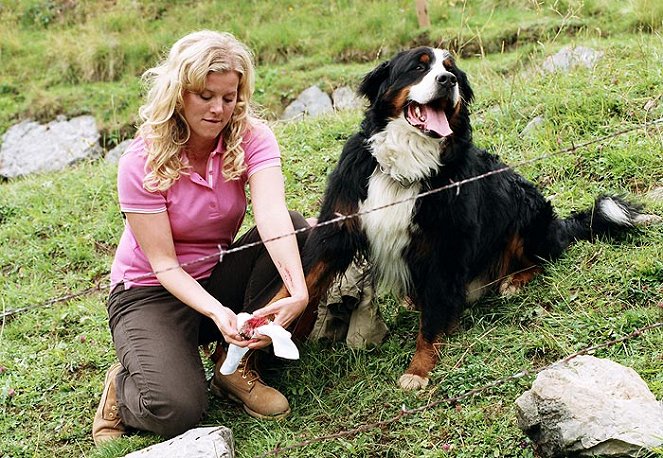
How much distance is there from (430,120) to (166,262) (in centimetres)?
116

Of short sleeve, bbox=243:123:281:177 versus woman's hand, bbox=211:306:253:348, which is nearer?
woman's hand, bbox=211:306:253:348

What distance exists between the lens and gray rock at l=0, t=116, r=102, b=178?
883 centimetres

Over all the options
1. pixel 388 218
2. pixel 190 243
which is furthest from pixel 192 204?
pixel 388 218

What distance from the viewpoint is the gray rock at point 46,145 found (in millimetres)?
8828

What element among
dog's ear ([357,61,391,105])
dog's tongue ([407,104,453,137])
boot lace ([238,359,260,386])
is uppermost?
dog's ear ([357,61,391,105])

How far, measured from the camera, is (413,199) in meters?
3.19

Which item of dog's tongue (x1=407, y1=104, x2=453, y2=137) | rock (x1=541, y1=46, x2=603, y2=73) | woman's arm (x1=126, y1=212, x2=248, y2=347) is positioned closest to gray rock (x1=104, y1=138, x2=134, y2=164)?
rock (x1=541, y1=46, x2=603, y2=73)

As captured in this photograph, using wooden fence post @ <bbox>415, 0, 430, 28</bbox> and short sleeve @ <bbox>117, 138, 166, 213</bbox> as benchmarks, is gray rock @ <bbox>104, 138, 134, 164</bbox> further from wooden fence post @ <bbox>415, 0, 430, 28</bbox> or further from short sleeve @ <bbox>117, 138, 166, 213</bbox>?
short sleeve @ <bbox>117, 138, 166, 213</bbox>

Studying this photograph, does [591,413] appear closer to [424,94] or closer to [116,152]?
[424,94]

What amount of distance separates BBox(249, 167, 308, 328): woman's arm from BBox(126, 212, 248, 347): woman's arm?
0.25m

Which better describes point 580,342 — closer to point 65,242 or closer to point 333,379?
point 333,379

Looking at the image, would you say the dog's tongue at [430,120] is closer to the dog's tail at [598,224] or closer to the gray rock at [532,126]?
the dog's tail at [598,224]

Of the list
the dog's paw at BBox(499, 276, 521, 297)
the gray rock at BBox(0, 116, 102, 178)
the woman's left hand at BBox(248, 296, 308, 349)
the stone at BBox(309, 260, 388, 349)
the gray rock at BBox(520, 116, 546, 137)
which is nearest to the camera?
the woman's left hand at BBox(248, 296, 308, 349)

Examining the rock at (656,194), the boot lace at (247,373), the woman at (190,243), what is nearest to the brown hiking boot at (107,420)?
the woman at (190,243)
